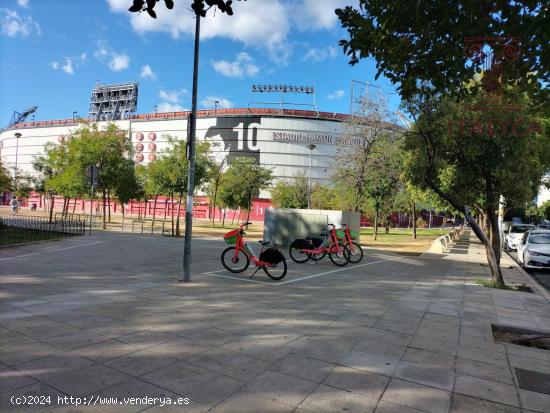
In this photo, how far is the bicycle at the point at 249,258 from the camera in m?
9.39

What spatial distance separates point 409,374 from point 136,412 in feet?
8.55

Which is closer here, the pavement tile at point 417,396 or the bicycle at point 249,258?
the pavement tile at point 417,396

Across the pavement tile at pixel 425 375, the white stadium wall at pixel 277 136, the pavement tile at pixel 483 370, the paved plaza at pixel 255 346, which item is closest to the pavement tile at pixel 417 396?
the paved plaza at pixel 255 346

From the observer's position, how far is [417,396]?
136 inches

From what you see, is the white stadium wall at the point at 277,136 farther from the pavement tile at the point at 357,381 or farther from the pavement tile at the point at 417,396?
the pavement tile at the point at 417,396

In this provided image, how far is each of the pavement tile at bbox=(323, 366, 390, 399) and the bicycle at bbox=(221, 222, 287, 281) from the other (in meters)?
5.45

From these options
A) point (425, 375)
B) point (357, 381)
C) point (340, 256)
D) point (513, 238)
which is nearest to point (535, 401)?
Result: point (425, 375)

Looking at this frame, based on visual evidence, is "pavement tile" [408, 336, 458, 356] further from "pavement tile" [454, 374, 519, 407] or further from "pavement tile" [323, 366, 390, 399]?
"pavement tile" [323, 366, 390, 399]

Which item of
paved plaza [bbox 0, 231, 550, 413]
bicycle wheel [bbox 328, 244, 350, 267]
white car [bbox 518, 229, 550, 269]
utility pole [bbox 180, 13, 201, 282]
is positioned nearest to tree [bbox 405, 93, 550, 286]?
paved plaza [bbox 0, 231, 550, 413]

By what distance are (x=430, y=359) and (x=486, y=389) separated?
30.2 inches

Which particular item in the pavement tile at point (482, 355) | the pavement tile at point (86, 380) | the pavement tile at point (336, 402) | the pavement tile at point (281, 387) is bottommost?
the pavement tile at point (482, 355)

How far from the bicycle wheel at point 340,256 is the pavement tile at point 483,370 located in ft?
27.3

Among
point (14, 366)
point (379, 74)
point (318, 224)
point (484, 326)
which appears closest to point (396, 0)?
point (379, 74)

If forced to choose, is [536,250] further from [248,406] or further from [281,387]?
[248,406]
